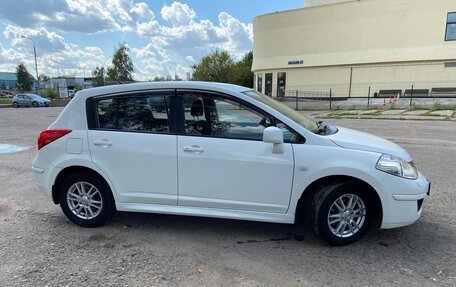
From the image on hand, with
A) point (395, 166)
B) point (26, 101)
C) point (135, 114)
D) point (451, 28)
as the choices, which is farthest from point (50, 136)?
point (26, 101)

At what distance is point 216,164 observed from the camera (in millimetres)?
3797

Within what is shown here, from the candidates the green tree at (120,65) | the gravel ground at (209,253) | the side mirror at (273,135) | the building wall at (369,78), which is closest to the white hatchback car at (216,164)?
the side mirror at (273,135)

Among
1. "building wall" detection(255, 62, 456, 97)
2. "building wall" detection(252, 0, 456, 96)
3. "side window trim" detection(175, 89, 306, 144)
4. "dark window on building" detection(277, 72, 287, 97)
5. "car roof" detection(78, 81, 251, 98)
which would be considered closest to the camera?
"side window trim" detection(175, 89, 306, 144)

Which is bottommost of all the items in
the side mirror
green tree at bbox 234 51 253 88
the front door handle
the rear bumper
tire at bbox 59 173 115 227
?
tire at bbox 59 173 115 227

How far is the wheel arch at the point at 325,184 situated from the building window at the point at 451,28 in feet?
109

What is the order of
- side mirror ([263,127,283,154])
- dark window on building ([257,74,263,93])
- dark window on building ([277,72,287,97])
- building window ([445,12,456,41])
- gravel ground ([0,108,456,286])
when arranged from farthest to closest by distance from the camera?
dark window on building ([257,74,263,93]), dark window on building ([277,72,287,97]), building window ([445,12,456,41]), side mirror ([263,127,283,154]), gravel ground ([0,108,456,286])

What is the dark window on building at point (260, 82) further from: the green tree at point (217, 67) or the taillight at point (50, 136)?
the taillight at point (50, 136)

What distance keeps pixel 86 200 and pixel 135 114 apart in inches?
48.9

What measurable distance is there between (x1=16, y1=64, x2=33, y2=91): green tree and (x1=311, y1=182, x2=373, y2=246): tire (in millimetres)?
86637

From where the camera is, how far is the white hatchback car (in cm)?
361

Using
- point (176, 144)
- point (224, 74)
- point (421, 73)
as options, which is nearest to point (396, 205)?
point (176, 144)

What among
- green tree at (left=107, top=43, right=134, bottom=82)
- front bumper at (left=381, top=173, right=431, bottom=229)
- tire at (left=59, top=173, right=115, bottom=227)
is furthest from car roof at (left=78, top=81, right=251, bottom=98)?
green tree at (left=107, top=43, right=134, bottom=82)

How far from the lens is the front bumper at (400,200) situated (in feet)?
11.6

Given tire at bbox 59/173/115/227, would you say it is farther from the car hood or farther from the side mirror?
the car hood
